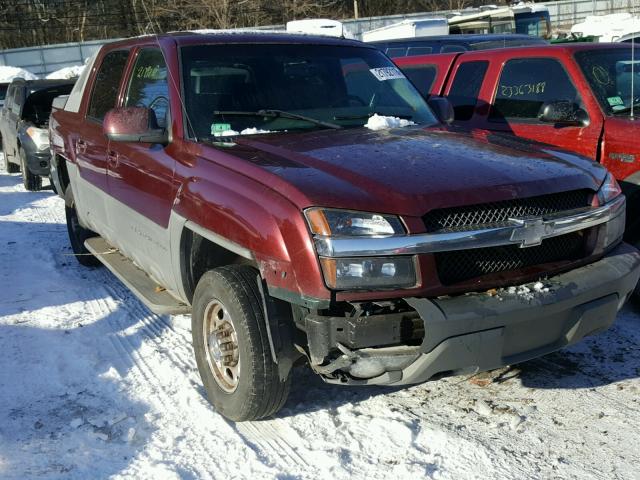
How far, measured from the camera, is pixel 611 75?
561 centimetres

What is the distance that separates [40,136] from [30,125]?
1.83ft

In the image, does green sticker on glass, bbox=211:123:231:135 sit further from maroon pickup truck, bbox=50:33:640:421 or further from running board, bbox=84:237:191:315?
running board, bbox=84:237:191:315

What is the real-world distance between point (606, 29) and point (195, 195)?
67.4ft

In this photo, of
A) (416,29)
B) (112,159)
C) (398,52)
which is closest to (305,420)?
(112,159)

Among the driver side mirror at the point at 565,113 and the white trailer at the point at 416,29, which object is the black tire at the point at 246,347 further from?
the white trailer at the point at 416,29

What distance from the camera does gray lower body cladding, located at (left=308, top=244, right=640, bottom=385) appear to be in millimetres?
2908

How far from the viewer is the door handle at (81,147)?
5452mm

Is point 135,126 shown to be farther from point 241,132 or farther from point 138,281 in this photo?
point 138,281

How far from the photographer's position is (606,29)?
68.3ft

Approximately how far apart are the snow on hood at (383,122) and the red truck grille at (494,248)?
1.29 meters

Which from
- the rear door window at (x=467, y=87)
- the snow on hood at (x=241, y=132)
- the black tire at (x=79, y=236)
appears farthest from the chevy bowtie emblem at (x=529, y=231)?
the black tire at (x=79, y=236)

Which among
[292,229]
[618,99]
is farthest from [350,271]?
[618,99]

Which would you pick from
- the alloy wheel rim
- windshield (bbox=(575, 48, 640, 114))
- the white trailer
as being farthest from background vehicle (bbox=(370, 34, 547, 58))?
the alloy wheel rim

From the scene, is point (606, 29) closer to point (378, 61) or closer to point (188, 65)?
point (378, 61)
